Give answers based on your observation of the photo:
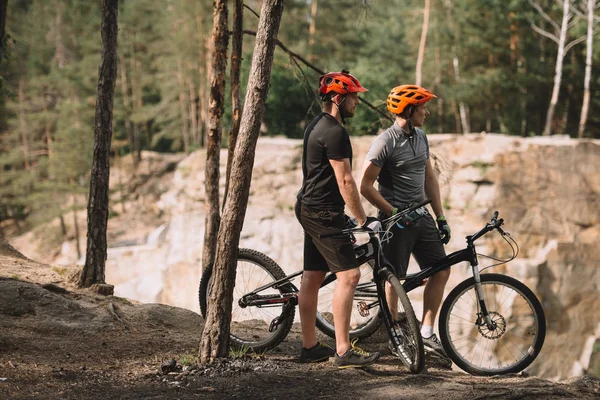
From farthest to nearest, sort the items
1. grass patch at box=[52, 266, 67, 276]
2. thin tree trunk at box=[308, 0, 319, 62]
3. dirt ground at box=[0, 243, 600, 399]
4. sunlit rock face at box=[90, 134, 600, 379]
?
thin tree trunk at box=[308, 0, 319, 62], sunlit rock face at box=[90, 134, 600, 379], grass patch at box=[52, 266, 67, 276], dirt ground at box=[0, 243, 600, 399]

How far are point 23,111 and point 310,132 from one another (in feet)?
121

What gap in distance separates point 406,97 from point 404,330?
1.80 metres

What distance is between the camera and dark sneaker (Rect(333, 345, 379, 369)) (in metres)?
4.68

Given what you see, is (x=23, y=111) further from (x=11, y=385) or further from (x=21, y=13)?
(x=11, y=385)

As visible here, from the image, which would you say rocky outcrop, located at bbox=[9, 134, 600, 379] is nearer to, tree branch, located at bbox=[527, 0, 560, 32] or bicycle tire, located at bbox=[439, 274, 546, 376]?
tree branch, located at bbox=[527, 0, 560, 32]

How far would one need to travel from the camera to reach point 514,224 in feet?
63.0

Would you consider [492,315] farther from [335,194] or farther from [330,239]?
[335,194]

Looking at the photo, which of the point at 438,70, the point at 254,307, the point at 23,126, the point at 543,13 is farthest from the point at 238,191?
the point at 23,126

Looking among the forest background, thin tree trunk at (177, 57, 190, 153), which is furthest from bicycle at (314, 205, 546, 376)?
thin tree trunk at (177, 57, 190, 153)

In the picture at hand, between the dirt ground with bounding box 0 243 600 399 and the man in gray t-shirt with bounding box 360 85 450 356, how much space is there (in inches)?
25.3

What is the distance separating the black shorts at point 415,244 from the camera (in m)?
5.09

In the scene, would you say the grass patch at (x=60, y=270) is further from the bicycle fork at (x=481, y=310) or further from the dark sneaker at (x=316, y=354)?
the bicycle fork at (x=481, y=310)

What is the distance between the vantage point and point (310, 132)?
4637mm

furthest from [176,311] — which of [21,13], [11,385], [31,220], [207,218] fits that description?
[21,13]
